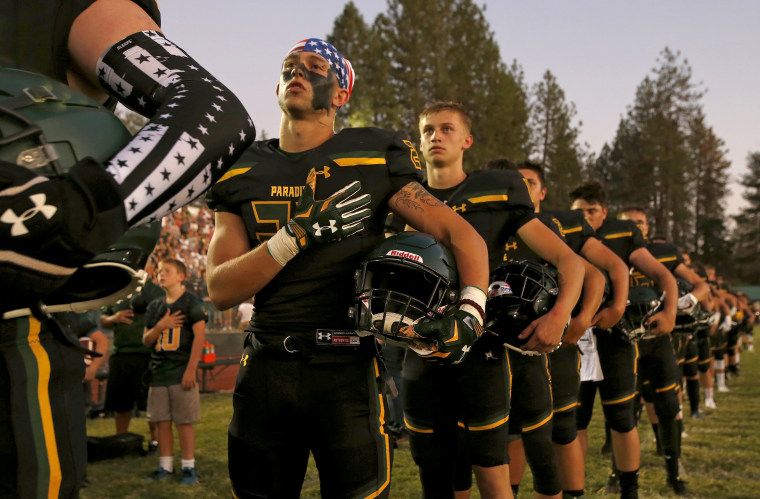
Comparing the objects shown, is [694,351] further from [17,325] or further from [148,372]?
[17,325]

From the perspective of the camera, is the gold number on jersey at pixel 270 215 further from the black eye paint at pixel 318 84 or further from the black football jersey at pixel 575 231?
the black football jersey at pixel 575 231

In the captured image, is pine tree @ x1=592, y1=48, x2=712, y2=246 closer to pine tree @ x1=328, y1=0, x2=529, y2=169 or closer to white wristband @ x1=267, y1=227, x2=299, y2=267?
pine tree @ x1=328, y1=0, x2=529, y2=169

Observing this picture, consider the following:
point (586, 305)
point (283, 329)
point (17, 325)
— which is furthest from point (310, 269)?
point (586, 305)

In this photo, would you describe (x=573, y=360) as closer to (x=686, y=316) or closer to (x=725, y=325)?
(x=686, y=316)

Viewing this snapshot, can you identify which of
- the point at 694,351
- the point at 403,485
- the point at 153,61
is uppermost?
the point at 153,61

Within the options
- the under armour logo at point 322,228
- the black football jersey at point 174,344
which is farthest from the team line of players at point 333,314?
the black football jersey at point 174,344

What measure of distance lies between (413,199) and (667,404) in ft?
16.4

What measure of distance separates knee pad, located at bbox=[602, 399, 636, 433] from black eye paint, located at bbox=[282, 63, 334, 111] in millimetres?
4259

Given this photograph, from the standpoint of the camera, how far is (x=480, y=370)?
3.98 m

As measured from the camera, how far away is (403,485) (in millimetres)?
6645

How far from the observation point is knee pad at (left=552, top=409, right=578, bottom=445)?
529 centimetres

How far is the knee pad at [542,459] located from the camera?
15.1ft

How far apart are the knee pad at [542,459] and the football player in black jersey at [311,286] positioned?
7.28 ft

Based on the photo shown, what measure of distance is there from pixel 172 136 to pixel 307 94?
1.83 metres
